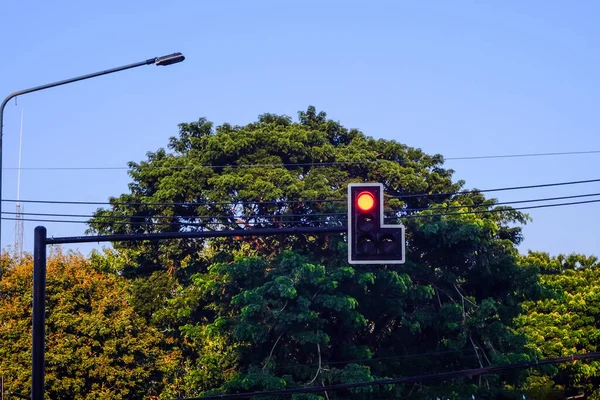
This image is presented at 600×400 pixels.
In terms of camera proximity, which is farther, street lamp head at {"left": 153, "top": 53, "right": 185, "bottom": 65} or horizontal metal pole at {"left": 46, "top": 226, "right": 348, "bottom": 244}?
street lamp head at {"left": 153, "top": 53, "right": 185, "bottom": 65}

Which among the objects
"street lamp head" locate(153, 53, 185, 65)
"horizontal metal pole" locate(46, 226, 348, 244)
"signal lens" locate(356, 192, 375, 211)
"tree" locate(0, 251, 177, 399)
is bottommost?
"tree" locate(0, 251, 177, 399)

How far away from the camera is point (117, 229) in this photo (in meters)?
44.8

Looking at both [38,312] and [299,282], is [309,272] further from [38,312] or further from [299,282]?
[38,312]

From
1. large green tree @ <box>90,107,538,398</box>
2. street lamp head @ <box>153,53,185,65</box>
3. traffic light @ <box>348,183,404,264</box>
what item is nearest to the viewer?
traffic light @ <box>348,183,404,264</box>

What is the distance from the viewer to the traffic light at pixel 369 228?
12078 millimetres

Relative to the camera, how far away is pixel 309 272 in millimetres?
35969

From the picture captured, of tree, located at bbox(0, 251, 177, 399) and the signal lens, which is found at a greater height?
the signal lens

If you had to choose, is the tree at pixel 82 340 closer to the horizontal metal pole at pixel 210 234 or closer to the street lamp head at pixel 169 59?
the street lamp head at pixel 169 59

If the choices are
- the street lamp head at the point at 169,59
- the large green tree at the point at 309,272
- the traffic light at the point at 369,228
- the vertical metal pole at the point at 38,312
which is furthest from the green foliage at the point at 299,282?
the traffic light at the point at 369,228

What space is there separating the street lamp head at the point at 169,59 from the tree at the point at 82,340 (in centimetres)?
2529

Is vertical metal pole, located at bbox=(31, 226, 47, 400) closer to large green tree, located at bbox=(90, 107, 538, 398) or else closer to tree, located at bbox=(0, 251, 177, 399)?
large green tree, located at bbox=(90, 107, 538, 398)

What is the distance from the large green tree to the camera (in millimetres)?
36156

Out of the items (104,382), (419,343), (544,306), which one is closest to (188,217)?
(104,382)

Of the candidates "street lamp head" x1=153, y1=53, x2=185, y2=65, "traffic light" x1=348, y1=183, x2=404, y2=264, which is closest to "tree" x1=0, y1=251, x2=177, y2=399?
"street lamp head" x1=153, y1=53, x2=185, y2=65
